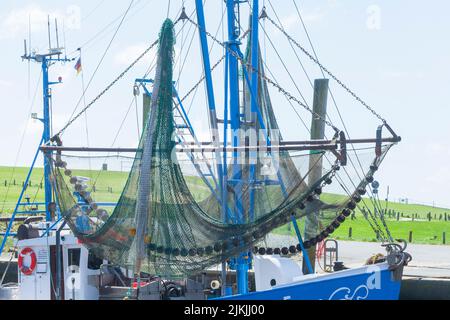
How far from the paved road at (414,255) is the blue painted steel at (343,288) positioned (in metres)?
1.68

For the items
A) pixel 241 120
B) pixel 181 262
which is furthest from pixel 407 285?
pixel 181 262

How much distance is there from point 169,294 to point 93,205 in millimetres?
2320

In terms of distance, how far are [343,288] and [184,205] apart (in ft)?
10.4

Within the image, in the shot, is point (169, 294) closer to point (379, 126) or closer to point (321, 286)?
point (321, 286)

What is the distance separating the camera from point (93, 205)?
17.7 meters

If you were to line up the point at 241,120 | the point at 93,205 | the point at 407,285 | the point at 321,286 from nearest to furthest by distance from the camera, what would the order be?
1. the point at 321,286
2. the point at 93,205
3. the point at 241,120
4. the point at 407,285

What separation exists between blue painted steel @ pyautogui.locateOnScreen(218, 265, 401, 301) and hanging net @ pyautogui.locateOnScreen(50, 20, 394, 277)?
3.48 feet

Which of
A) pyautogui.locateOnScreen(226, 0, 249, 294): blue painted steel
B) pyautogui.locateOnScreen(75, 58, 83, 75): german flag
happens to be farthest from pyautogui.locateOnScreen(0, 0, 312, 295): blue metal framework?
pyautogui.locateOnScreen(75, 58, 83, 75): german flag

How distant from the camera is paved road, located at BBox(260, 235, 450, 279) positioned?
57.2ft

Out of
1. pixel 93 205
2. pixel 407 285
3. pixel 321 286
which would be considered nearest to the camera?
pixel 321 286

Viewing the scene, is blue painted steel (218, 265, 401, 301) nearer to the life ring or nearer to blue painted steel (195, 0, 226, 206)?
blue painted steel (195, 0, 226, 206)

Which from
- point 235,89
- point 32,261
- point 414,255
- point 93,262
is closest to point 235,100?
point 235,89

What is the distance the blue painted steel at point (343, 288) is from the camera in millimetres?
15703

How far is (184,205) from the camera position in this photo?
1603 cm
